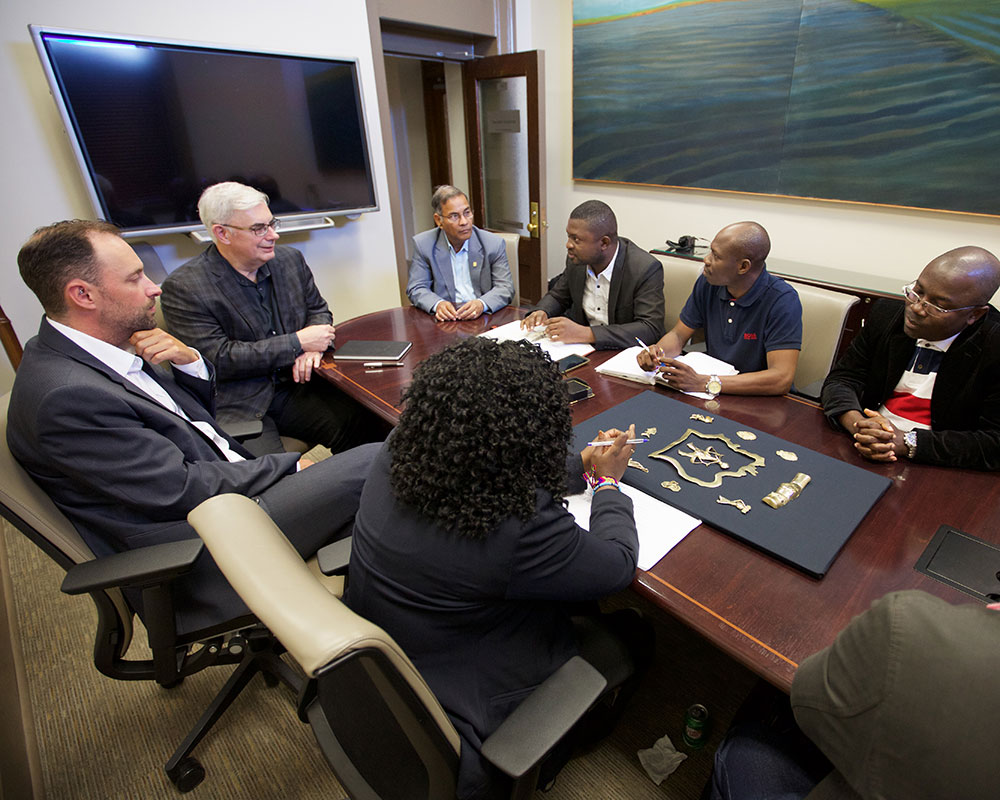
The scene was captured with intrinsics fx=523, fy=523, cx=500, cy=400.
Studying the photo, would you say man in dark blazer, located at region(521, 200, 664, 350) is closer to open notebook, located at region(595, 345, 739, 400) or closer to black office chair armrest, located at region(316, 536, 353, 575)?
open notebook, located at region(595, 345, 739, 400)

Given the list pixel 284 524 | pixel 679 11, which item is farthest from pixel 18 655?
pixel 679 11

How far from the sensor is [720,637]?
2.85ft

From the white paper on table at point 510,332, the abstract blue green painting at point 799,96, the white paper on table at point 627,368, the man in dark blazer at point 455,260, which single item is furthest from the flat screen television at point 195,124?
the white paper on table at point 627,368

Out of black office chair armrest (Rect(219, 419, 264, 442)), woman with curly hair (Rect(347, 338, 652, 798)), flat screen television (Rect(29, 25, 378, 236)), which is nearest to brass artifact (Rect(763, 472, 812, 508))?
woman with curly hair (Rect(347, 338, 652, 798))

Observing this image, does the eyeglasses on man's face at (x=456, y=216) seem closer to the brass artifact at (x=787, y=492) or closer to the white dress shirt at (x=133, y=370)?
the white dress shirt at (x=133, y=370)

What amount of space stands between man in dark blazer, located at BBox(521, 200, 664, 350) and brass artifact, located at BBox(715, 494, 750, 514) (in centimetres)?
100

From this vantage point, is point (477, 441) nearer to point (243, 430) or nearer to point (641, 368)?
point (641, 368)

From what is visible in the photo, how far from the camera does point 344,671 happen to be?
30.5 inches

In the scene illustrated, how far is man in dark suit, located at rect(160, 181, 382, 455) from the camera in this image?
2.02 meters

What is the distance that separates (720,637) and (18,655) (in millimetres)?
2212

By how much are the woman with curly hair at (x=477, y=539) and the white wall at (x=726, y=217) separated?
2.93 meters

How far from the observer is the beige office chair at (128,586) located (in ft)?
3.45

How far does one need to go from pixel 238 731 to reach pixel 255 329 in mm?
1444

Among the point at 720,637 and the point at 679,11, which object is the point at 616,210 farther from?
the point at 720,637
